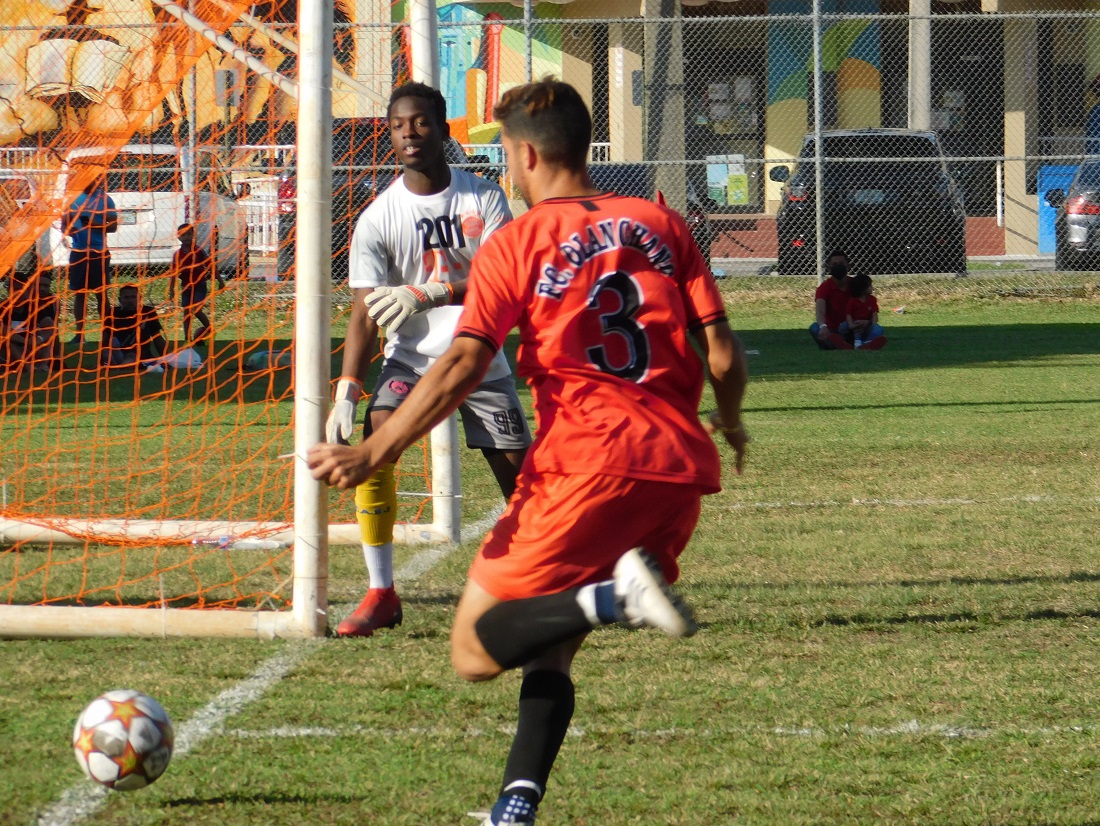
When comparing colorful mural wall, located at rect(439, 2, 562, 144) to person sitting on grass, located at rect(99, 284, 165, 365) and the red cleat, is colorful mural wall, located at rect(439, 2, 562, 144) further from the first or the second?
the red cleat

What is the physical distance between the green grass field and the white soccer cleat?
0.74 metres

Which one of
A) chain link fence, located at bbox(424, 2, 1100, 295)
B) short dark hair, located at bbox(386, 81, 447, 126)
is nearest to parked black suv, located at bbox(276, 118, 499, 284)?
short dark hair, located at bbox(386, 81, 447, 126)

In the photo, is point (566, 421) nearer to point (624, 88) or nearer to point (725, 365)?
point (725, 365)

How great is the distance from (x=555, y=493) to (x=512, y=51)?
27025mm

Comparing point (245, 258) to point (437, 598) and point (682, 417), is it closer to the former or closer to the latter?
point (437, 598)

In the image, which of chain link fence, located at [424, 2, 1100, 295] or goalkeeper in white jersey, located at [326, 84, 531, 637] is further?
chain link fence, located at [424, 2, 1100, 295]

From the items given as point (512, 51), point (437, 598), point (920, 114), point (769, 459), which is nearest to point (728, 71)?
point (512, 51)

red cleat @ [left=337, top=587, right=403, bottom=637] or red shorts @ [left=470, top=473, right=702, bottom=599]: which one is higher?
red shorts @ [left=470, top=473, right=702, bottom=599]

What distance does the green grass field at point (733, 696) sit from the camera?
156 inches

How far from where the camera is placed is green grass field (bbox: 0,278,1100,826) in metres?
3.95

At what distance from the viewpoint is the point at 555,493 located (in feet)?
11.5

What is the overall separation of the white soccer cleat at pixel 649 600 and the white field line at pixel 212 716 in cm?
154

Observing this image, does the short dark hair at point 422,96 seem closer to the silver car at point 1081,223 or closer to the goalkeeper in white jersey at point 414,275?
the goalkeeper in white jersey at point 414,275

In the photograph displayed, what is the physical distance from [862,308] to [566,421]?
512 inches
